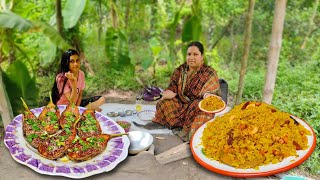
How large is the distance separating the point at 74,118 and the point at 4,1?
8.55 ft

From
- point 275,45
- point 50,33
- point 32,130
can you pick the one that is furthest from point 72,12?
point 275,45

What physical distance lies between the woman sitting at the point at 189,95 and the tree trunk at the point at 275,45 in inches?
26.0

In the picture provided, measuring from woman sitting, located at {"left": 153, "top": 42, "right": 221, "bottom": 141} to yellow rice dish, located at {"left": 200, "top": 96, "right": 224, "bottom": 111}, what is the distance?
135mm

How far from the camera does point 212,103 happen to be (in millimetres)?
3402

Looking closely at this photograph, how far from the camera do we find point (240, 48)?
7.74 meters

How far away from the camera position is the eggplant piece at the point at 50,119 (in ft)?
10.1

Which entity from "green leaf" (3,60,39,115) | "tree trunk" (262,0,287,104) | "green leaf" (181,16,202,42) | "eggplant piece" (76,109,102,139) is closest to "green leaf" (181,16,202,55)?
"green leaf" (181,16,202,42)

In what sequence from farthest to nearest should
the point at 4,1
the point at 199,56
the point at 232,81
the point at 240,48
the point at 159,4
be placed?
the point at 159,4, the point at 240,48, the point at 232,81, the point at 4,1, the point at 199,56

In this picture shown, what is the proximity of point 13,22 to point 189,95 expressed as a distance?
207 cm

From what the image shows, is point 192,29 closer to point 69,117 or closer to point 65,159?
point 69,117

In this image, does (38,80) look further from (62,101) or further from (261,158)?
(261,158)

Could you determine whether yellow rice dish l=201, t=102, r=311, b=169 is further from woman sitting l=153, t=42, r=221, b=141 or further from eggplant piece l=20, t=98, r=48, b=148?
eggplant piece l=20, t=98, r=48, b=148

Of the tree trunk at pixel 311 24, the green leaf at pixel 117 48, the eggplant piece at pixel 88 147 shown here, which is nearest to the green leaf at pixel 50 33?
the green leaf at pixel 117 48

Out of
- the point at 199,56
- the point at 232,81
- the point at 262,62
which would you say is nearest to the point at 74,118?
the point at 199,56
